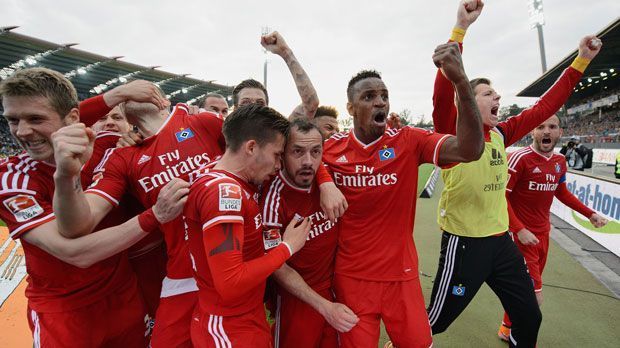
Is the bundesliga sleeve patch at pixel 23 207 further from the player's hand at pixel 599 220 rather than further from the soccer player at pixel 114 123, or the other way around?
the player's hand at pixel 599 220

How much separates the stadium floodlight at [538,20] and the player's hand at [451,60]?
117ft

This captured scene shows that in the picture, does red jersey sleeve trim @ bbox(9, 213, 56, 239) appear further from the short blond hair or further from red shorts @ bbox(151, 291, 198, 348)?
red shorts @ bbox(151, 291, 198, 348)

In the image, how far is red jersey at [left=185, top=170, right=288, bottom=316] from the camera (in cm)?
167

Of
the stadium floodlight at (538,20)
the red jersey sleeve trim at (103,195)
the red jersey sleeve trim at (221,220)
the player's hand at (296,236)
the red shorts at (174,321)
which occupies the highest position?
the stadium floodlight at (538,20)

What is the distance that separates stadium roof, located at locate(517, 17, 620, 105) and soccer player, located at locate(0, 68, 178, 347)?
2221 cm

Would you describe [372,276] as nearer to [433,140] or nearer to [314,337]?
[314,337]

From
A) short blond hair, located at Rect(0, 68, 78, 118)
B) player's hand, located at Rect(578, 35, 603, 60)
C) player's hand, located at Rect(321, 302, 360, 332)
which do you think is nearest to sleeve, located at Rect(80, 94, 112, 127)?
short blond hair, located at Rect(0, 68, 78, 118)

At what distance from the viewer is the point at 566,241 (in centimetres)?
704

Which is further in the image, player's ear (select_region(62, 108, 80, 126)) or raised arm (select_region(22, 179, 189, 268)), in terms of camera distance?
player's ear (select_region(62, 108, 80, 126))

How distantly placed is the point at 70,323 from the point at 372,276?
1987 millimetres

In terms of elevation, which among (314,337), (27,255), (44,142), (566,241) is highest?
(44,142)

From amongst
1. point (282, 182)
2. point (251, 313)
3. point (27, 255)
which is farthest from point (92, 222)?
point (282, 182)

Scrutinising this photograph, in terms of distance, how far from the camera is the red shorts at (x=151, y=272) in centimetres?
275

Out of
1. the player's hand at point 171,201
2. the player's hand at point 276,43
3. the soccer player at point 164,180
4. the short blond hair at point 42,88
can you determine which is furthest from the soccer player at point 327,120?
the short blond hair at point 42,88
